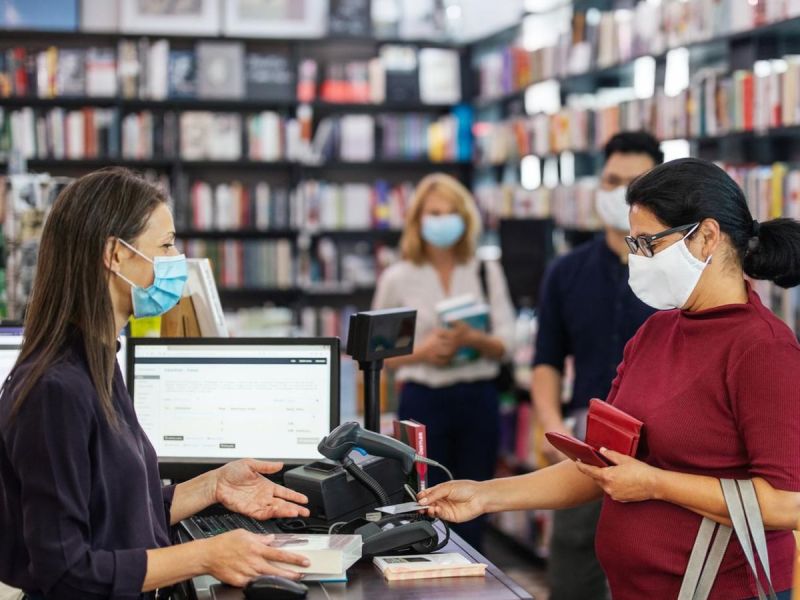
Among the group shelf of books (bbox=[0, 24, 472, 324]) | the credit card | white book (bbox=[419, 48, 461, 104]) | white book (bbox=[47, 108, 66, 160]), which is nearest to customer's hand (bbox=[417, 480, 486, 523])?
the credit card

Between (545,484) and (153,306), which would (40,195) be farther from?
(545,484)

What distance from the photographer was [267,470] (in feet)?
7.57

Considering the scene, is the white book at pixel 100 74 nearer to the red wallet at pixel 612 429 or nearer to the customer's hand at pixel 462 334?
the customer's hand at pixel 462 334

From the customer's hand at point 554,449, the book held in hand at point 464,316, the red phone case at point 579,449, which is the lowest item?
the customer's hand at point 554,449

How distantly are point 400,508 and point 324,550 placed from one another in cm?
32

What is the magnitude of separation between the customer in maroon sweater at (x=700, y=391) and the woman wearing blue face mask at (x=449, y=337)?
1.97 metres

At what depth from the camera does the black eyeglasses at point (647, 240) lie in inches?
82.4

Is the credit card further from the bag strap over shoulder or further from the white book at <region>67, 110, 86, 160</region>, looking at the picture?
the white book at <region>67, 110, 86, 160</region>

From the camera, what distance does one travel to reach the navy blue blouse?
1.74m

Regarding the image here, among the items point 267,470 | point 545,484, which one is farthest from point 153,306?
point 545,484

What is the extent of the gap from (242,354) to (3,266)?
70.5 inches

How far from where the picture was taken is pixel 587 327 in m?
3.35

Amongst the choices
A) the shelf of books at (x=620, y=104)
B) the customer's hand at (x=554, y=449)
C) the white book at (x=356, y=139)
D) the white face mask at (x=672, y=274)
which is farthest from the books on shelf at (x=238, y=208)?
the white face mask at (x=672, y=274)

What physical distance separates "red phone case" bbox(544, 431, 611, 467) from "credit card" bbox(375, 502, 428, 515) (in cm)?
33
